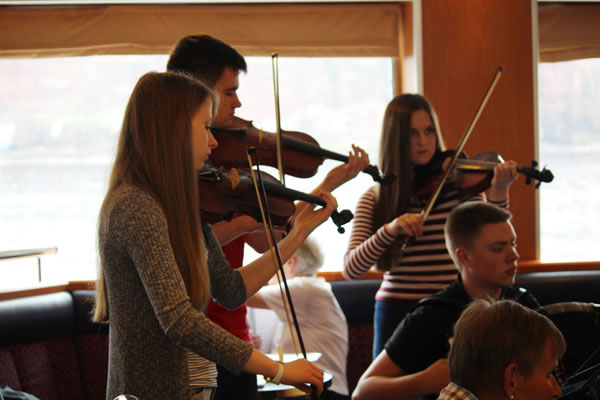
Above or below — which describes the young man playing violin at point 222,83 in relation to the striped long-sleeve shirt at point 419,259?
above

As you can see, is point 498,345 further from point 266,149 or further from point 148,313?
point 266,149

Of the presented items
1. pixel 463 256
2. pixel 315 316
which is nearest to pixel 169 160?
pixel 463 256

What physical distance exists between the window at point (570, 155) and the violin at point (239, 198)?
2861mm

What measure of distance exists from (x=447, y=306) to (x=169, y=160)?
909mm

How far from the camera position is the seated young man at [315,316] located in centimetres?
289

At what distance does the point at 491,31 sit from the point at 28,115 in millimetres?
2625

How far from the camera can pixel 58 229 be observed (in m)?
4.08

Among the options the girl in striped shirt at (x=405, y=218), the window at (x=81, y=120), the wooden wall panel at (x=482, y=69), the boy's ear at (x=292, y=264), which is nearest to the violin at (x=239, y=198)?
the girl in striped shirt at (x=405, y=218)

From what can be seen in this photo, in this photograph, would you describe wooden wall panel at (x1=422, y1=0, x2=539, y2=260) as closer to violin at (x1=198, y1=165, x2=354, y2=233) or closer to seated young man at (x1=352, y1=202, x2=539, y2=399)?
seated young man at (x1=352, y1=202, x2=539, y2=399)

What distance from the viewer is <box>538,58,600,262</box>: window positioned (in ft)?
13.9

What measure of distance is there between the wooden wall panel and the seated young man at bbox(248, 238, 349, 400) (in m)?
1.12

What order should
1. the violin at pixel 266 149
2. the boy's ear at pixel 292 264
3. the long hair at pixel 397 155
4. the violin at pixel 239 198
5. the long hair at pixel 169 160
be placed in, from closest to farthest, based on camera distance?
the long hair at pixel 169 160, the violin at pixel 239 198, the violin at pixel 266 149, the long hair at pixel 397 155, the boy's ear at pixel 292 264

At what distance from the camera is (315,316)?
295 cm

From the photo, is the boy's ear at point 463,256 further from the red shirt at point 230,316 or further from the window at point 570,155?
the window at point 570,155
